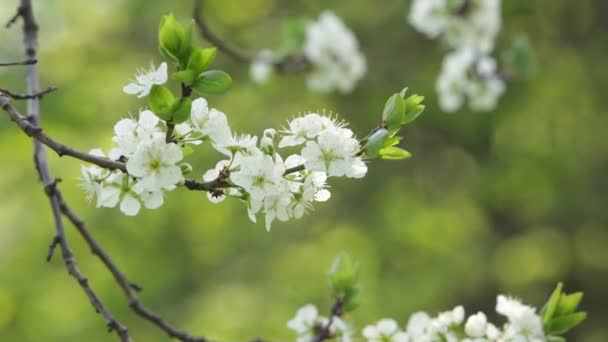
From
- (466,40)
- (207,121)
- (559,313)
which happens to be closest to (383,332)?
(559,313)

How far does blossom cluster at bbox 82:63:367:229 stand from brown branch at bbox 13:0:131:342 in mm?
193

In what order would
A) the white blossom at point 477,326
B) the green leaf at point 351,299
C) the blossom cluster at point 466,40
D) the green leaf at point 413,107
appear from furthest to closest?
the blossom cluster at point 466,40 < the green leaf at point 351,299 < the white blossom at point 477,326 < the green leaf at point 413,107

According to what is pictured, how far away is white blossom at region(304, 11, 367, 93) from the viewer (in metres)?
3.12

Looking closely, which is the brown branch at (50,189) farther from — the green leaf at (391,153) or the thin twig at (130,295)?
the green leaf at (391,153)

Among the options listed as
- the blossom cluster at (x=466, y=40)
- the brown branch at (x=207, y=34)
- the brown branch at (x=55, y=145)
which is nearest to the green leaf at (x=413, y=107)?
the brown branch at (x=55, y=145)

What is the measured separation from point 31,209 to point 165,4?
1646 mm

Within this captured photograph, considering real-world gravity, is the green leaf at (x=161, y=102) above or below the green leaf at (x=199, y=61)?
below

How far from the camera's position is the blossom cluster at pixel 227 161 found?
3.95 feet

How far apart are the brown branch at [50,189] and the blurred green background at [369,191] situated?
101 inches

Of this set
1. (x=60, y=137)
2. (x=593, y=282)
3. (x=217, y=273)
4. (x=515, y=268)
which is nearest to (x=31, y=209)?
(x=60, y=137)

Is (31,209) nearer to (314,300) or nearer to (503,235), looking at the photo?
(314,300)

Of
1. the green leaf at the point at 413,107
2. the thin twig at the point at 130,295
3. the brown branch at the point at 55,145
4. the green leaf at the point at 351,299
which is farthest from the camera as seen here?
the green leaf at the point at 351,299

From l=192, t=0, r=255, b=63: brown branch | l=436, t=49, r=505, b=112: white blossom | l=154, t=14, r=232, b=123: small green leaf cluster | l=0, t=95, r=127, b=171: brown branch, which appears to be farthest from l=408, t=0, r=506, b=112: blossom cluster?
l=0, t=95, r=127, b=171: brown branch

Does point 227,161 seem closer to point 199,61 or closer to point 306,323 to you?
point 199,61
